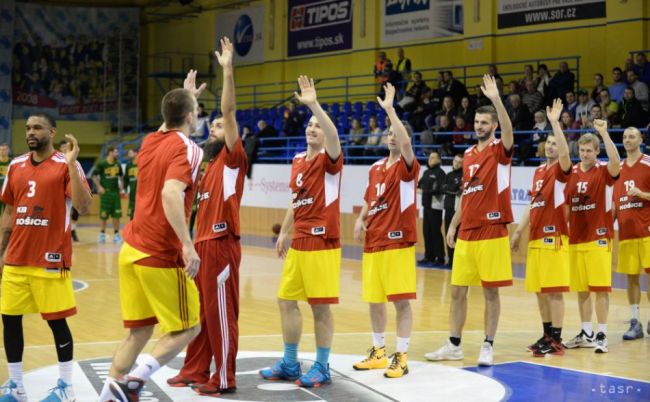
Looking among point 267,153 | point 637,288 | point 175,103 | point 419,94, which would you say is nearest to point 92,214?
point 267,153

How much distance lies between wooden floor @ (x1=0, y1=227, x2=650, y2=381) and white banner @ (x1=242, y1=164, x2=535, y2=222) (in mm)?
3049

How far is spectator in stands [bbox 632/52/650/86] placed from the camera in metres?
18.6

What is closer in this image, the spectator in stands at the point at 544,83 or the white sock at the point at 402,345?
the white sock at the point at 402,345

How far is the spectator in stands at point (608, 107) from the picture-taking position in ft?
59.1

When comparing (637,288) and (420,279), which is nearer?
(637,288)

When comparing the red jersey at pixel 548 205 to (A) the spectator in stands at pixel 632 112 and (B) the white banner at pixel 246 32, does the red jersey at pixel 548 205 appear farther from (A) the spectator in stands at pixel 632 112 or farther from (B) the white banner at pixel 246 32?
(B) the white banner at pixel 246 32

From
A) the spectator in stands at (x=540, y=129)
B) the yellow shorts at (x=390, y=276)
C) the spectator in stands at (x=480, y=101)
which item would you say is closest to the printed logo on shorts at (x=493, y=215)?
the yellow shorts at (x=390, y=276)

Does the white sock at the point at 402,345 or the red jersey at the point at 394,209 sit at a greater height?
the red jersey at the point at 394,209

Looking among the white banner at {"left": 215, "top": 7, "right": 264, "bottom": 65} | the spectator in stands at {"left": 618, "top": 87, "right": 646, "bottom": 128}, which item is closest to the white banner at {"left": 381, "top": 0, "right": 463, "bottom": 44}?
the white banner at {"left": 215, "top": 7, "right": 264, "bottom": 65}

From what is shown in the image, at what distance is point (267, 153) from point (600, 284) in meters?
17.8

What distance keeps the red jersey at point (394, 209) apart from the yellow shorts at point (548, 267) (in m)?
1.72

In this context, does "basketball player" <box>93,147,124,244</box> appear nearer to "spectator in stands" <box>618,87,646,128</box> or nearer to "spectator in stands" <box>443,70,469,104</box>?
"spectator in stands" <box>443,70,469,104</box>

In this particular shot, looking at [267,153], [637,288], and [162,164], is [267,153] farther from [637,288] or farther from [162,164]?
[162,164]

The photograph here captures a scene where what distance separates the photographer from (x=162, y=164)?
6.34 meters
